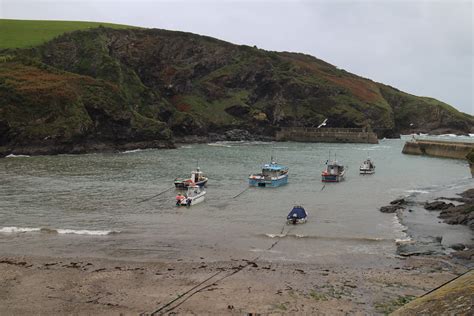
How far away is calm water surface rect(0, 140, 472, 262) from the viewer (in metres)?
29.1

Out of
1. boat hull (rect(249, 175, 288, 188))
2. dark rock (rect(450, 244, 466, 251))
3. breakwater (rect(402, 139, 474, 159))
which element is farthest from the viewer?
breakwater (rect(402, 139, 474, 159))

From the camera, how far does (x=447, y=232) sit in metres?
33.7

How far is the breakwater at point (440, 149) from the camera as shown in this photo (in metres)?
102

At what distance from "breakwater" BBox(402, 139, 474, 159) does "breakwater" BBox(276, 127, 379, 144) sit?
41764mm

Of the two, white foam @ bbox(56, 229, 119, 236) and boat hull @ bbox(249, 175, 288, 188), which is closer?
white foam @ bbox(56, 229, 119, 236)

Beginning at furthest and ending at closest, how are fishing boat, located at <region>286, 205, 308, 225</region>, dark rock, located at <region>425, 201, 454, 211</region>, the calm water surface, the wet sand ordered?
1. dark rock, located at <region>425, 201, 454, 211</region>
2. fishing boat, located at <region>286, 205, 308, 225</region>
3. the calm water surface
4. the wet sand

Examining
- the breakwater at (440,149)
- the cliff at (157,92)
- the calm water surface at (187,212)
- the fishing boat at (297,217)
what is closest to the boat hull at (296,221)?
the fishing boat at (297,217)

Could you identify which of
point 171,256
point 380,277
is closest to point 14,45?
point 171,256

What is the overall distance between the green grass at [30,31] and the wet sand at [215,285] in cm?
13506

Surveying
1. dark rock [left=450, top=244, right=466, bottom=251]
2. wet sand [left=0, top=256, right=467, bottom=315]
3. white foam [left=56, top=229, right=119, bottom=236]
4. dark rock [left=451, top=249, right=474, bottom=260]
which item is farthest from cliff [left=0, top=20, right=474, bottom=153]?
dark rock [left=451, top=249, right=474, bottom=260]

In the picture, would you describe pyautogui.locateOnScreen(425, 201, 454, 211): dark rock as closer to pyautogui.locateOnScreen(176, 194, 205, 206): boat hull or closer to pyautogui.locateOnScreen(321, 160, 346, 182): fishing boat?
pyautogui.locateOnScreen(321, 160, 346, 182): fishing boat

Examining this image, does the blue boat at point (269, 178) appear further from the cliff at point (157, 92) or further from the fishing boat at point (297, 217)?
the cliff at point (157, 92)

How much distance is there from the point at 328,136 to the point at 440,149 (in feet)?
183

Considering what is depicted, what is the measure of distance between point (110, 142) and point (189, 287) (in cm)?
8815
